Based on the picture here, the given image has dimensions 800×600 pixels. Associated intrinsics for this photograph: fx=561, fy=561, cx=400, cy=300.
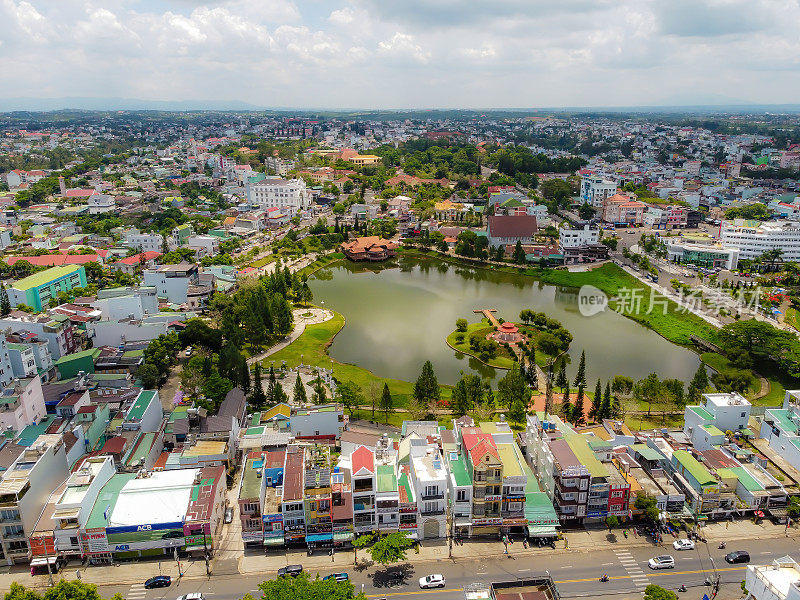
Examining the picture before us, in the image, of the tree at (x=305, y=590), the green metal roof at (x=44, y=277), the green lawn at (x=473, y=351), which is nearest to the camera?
the tree at (x=305, y=590)

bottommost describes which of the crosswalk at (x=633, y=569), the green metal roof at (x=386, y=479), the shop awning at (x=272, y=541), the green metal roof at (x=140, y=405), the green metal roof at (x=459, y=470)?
the crosswalk at (x=633, y=569)

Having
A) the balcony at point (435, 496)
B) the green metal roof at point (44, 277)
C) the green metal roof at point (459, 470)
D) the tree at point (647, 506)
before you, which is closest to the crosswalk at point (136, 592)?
the balcony at point (435, 496)

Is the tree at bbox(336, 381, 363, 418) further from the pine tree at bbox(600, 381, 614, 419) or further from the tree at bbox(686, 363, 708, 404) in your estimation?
the tree at bbox(686, 363, 708, 404)

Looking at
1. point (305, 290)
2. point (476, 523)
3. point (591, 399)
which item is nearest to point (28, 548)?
point (476, 523)

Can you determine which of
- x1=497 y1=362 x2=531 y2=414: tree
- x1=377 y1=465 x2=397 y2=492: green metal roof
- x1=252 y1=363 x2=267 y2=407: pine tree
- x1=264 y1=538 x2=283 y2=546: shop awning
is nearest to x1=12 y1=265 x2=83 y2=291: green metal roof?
x1=252 y1=363 x2=267 y2=407: pine tree

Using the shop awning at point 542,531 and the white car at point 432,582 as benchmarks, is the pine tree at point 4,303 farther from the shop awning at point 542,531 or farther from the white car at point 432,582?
the shop awning at point 542,531

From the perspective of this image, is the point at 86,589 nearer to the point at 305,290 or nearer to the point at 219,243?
the point at 305,290

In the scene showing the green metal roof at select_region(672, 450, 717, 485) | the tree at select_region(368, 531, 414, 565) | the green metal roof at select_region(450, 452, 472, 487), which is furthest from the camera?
the green metal roof at select_region(672, 450, 717, 485)
